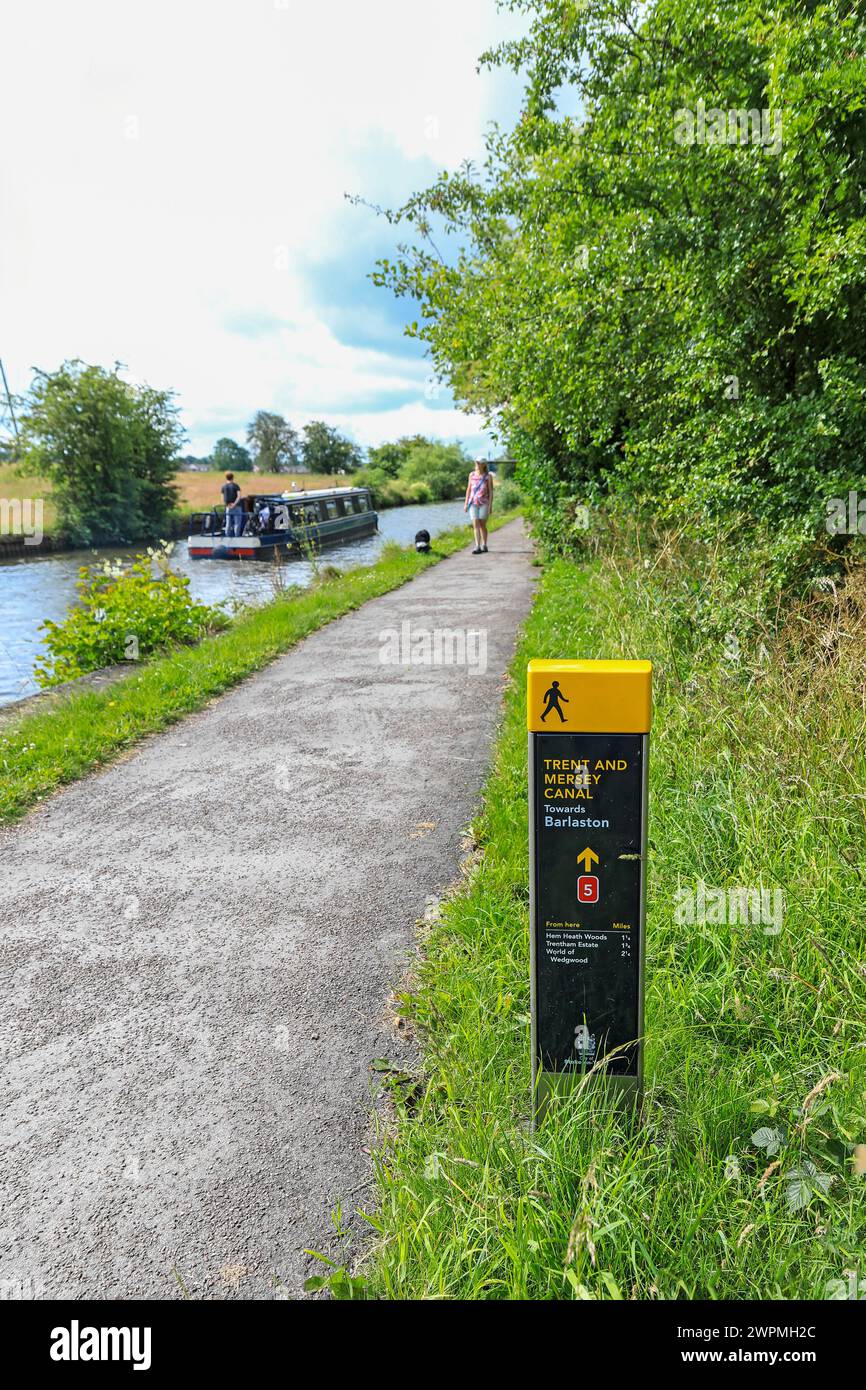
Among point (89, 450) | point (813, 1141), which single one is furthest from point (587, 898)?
point (89, 450)

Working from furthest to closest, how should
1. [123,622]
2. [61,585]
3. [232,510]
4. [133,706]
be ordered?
[232,510]
[61,585]
[123,622]
[133,706]

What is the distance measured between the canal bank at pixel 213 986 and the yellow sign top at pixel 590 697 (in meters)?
1.44

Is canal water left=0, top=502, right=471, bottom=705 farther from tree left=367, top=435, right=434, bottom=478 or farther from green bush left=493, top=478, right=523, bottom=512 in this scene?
tree left=367, top=435, right=434, bottom=478

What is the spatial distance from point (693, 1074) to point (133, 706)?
524cm

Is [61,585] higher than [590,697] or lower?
higher

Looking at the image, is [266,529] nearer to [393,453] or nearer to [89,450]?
[89,450]

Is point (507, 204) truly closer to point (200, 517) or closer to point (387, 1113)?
point (387, 1113)

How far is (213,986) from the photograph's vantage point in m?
2.99

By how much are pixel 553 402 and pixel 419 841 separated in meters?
5.83

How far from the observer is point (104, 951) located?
3246 mm

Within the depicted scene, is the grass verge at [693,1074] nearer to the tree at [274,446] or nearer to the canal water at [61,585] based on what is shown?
the canal water at [61,585]

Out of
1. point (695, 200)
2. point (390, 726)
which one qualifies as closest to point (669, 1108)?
point (390, 726)

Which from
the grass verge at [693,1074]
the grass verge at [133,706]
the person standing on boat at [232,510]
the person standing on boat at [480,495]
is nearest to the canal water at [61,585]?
the person standing on boat at [232,510]

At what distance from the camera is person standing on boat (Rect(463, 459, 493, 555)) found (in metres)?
15.5
